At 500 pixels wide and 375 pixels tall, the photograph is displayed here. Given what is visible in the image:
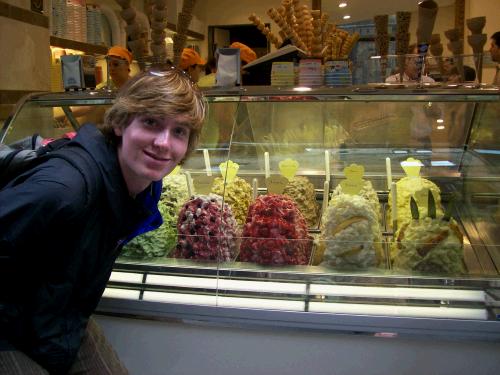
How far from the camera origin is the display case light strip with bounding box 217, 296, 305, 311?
1661mm

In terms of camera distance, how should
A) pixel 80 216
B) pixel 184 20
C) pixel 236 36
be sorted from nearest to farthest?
1. pixel 80 216
2. pixel 184 20
3. pixel 236 36

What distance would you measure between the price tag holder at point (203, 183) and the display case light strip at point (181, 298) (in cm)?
61

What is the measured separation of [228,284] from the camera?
5.73 feet

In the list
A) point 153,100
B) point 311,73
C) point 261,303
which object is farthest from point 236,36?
point 153,100

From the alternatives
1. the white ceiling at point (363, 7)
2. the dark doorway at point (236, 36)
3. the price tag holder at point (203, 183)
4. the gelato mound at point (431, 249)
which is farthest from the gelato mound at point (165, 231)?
the dark doorway at point (236, 36)

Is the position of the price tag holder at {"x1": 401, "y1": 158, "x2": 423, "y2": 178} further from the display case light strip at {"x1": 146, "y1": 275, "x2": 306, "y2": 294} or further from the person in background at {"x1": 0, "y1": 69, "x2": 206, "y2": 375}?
the person in background at {"x1": 0, "y1": 69, "x2": 206, "y2": 375}

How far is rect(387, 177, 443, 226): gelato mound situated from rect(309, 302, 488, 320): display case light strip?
400 millimetres

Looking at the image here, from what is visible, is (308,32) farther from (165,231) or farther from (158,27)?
(165,231)

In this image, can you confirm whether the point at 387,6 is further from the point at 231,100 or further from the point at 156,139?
the point at 156,139

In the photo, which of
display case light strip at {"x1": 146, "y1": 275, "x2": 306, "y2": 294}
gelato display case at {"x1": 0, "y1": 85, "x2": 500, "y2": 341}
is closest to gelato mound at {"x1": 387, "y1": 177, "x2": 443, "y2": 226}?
gelato display case at {"x1": 0, "y1": 85, "x2": 500, "y2": 341}

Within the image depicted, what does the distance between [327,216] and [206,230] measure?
413mm

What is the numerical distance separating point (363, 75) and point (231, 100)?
52 cm

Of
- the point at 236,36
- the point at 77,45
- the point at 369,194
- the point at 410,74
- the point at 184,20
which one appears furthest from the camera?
the point at 236,36

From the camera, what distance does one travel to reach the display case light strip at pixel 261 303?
166cm
